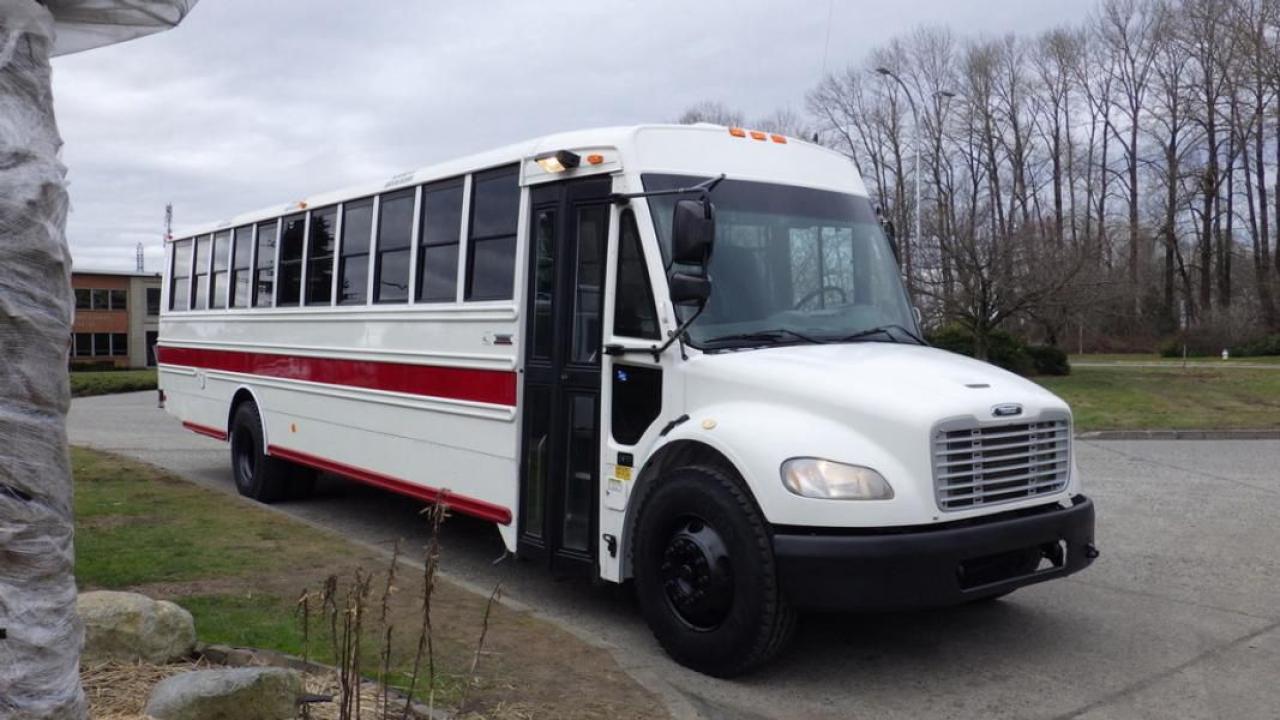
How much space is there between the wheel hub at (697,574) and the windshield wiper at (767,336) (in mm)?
1000

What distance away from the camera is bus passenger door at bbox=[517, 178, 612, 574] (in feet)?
19.9

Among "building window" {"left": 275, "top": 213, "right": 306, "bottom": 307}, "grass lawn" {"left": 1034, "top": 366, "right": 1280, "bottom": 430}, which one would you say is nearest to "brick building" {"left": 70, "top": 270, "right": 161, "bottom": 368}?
"grass lawn" {"left": 1034, "top": 366, "right": 1280, "bottom": 430}

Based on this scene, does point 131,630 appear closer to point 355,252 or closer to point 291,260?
point 355,252

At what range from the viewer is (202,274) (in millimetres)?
11555

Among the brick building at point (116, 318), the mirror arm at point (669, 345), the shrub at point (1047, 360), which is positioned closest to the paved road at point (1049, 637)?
the mirror arm at point (669, 345)

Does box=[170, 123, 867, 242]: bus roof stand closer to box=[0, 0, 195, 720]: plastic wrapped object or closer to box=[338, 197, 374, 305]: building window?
box=[338, 197, 374, 305]: building window

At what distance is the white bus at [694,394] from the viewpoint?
15.7 ft

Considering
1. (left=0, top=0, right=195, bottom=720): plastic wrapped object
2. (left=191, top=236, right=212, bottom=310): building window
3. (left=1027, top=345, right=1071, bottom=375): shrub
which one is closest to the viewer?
(left=0, top=0, right=195, bottom=720): plastic wrapped object

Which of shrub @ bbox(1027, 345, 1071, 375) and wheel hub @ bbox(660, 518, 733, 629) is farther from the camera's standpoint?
shrub @ bbox(1027, 345, 1071, 375)

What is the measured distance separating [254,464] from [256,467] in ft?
0.36

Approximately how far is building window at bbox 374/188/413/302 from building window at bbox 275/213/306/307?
1566mm

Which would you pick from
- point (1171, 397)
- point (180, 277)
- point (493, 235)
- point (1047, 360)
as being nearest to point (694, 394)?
point (493, 235)

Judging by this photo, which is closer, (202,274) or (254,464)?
(254,464)

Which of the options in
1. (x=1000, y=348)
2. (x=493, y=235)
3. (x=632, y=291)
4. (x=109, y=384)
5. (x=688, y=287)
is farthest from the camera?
(x=109, y=384)
